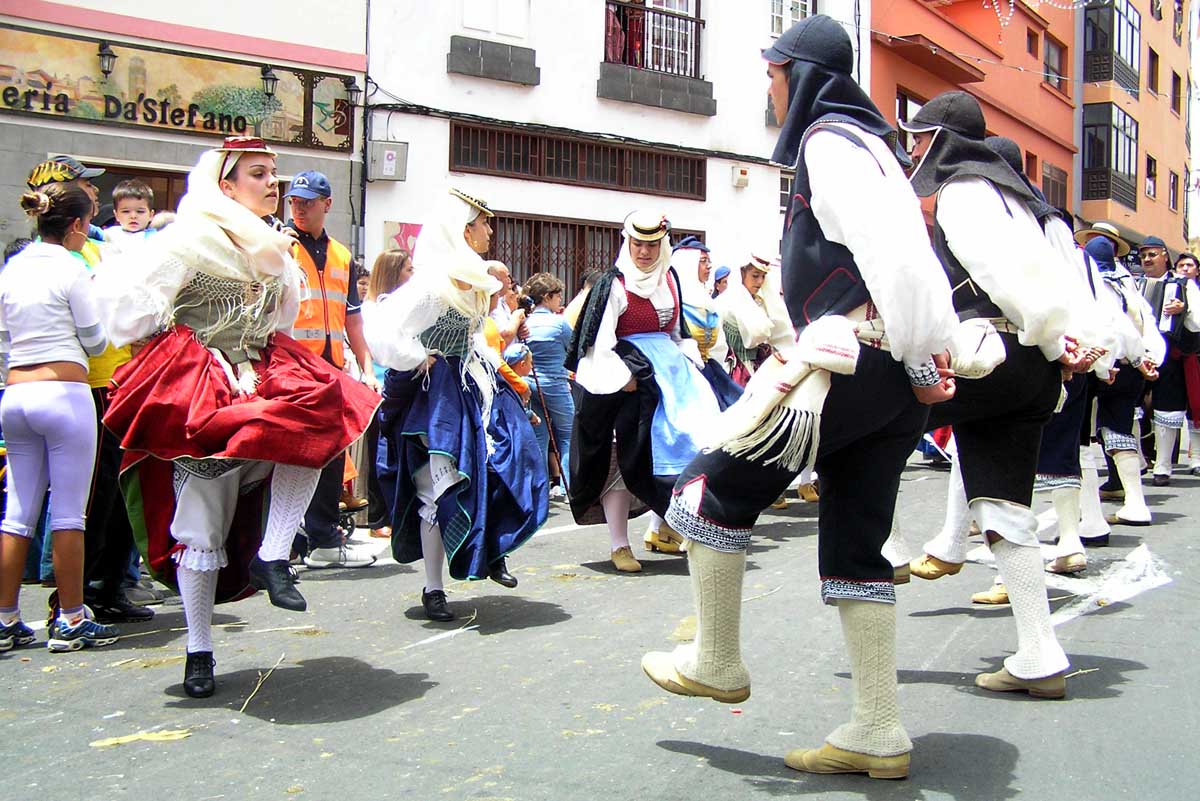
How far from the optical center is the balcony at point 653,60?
18.5 metres

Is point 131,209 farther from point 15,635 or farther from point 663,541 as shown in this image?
point 663,541

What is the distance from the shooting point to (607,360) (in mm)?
7180

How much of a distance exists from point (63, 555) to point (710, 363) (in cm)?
457

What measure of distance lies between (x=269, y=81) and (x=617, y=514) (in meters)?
9.02

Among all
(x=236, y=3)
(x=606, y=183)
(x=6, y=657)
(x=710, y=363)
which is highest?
(x=236, y=3)

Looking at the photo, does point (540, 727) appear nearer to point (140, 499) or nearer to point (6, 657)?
point (140, 499)

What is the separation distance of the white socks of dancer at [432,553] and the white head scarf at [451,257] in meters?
1.06

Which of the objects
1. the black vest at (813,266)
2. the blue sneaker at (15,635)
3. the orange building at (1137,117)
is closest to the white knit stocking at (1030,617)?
the black vest at (813,266)

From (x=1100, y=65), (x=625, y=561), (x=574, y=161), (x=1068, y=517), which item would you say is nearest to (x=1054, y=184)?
(x=1100, y=65)

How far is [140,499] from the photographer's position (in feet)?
15.8

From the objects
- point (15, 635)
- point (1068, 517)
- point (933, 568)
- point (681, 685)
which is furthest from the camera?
point (1068, 517)

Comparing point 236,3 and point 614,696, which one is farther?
point 236,3

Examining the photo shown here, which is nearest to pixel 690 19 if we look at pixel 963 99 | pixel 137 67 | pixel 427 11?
pixel 427 11

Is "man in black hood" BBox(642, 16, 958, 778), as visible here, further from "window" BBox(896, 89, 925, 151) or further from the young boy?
"window" BBox(896, 89, 925, 151)
